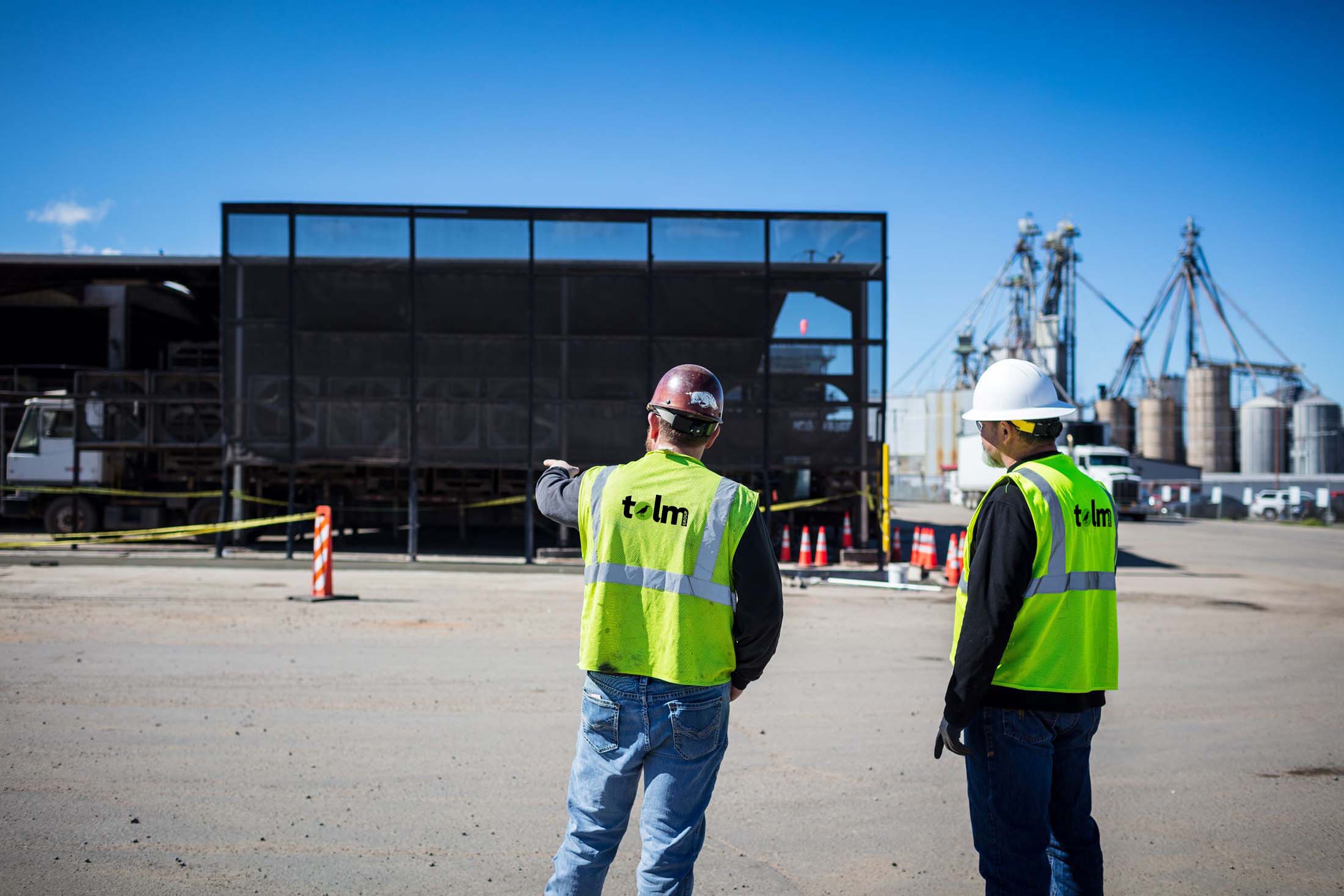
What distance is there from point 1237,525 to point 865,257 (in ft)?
97.8

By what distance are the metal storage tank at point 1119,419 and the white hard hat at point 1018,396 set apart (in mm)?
67084

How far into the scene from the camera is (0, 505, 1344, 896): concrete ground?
14.4ft

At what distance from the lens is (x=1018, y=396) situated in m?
3.46

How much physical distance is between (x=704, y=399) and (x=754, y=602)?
0.69 metres

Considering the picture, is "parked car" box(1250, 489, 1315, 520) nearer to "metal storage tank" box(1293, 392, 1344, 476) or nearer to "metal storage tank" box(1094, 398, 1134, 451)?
"metal storage tank" box(1293, 392, 1344, 476)

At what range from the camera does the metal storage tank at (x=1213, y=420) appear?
207ft

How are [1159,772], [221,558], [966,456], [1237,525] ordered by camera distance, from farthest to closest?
[966,456] → [1237,525] → [221,558] → [1159,772]

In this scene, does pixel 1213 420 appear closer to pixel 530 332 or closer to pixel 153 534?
pixel 530 332

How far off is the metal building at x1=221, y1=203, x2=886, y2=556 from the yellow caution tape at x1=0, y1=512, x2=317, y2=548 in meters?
1.11

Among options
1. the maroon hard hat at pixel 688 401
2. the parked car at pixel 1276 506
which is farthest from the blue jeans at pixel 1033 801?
the parked car at pixel 1276 506

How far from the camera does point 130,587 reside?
1333 cm

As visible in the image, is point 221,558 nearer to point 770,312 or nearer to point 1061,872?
point 770,312

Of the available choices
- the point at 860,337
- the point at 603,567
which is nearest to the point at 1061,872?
the point at 603,567

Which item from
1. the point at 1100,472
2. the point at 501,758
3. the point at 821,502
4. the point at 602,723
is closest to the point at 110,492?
the point at 821,502
